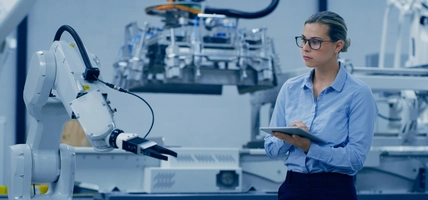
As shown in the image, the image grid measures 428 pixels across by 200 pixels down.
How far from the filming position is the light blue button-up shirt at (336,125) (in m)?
2.35

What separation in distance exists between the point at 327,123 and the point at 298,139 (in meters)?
0.12

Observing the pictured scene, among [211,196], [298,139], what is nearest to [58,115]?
[298,139]

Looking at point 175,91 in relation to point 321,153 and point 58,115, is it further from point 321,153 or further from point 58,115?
point 321,153

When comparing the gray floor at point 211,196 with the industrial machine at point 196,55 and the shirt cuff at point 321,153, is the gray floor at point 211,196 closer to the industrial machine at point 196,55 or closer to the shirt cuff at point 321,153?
the industrial machine at point 196,55

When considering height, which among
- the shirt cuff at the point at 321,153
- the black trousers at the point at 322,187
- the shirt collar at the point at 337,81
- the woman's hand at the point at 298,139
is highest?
the shirt collar at the point at 337,81

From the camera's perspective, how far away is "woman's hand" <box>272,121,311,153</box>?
92.7 inches

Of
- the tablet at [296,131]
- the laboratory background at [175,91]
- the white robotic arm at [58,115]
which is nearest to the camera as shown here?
the tablet at [296,131]

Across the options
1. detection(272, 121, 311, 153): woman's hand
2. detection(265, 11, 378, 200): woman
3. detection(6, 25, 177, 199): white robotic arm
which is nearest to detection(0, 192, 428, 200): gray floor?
detection(6, 25, 177, 199): white robotic arm

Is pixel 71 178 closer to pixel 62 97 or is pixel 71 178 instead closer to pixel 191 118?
pixel 62 97

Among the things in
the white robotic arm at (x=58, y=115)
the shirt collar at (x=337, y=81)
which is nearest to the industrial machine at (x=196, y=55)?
the white robotic arm at (x=58, y=115)

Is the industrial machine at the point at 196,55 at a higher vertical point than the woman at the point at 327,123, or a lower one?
higher

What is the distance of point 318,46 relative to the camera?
7.92 feet

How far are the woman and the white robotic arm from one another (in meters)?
0.63

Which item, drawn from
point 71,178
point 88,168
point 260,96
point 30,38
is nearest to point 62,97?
point 71,178
